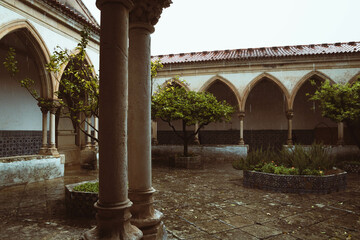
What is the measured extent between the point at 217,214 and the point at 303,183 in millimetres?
2734

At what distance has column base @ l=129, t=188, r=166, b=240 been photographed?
8.58ft

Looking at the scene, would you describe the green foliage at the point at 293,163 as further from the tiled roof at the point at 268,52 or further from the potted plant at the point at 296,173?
the tiled roof at the point at 268,52

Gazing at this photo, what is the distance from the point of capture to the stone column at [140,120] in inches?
107

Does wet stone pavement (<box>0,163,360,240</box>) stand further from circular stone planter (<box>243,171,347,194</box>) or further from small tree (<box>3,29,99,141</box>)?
small tree (<box>3,29,99,141</box>)

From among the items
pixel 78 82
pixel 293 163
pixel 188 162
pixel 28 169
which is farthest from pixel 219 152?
pixel 78 82

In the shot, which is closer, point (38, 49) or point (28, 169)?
point (28, 169)

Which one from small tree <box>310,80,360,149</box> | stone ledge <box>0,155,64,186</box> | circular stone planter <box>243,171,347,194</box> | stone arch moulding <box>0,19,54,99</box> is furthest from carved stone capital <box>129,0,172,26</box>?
small tree <box>310,80,360,149</box>

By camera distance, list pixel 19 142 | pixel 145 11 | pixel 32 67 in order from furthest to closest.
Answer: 1. pixel 32 67
2. pixel 19 142
3. pixel 145 11

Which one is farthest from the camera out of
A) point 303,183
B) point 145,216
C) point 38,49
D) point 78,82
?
point 38,49

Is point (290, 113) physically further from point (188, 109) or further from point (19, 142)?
point (19, 142)

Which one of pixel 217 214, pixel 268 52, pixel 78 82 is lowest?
pixel 217 214

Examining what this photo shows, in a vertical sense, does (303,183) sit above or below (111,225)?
below

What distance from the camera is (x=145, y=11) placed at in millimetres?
2854

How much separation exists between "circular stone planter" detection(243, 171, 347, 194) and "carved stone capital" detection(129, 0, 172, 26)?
4803mm
